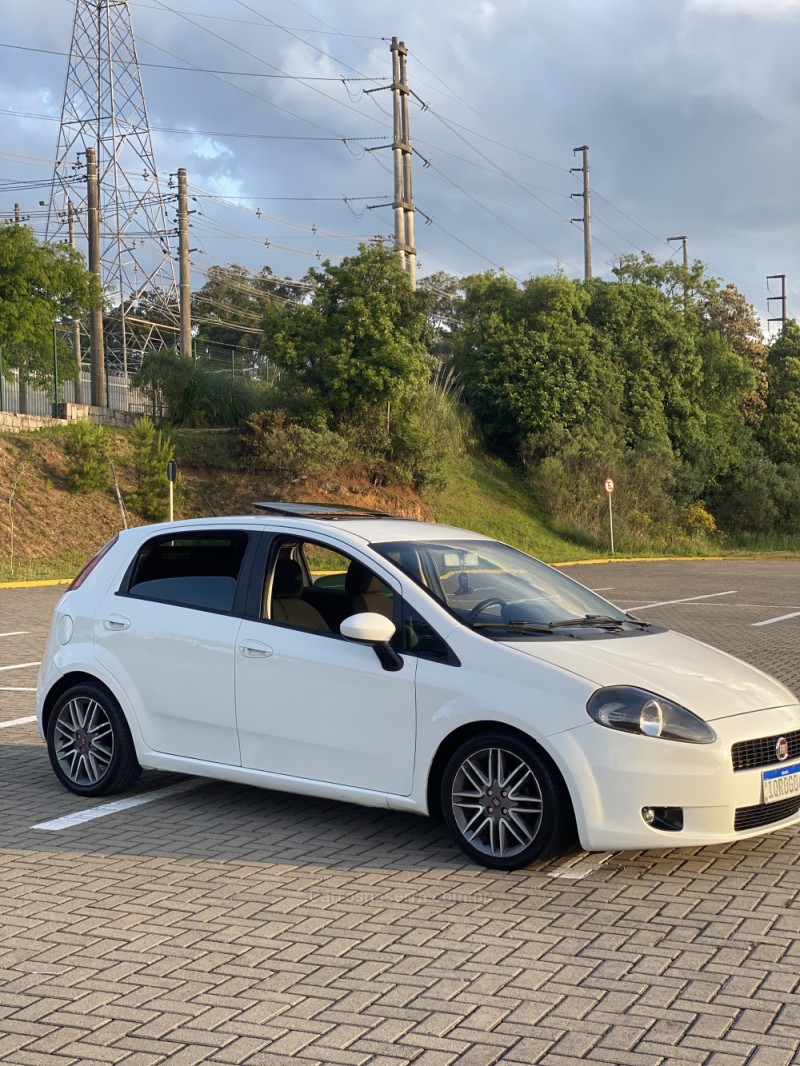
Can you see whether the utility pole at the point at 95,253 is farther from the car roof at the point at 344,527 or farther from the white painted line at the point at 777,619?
the car roof at the point at 344,527

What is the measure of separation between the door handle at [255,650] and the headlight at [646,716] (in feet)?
5.79

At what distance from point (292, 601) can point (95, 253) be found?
34702 millimetres

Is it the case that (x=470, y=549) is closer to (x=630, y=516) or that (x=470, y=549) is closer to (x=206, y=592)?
(x=206, y=592)

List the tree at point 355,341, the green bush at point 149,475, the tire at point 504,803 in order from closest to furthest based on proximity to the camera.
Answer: the tire at point 504,803 < the green bush at point 149,475 < the tree at point 355,341

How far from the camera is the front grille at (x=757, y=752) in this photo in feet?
18.3

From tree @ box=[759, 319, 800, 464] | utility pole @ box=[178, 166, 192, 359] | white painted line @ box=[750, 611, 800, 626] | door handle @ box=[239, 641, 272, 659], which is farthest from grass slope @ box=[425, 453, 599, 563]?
door handle @ box=[239, 641, 272, 659]

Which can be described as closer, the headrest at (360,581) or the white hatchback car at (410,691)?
the white hatchback car at (410,691)

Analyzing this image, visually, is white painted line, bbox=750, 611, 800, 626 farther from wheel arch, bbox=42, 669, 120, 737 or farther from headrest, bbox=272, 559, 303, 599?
wheel arch, bbox=42, 669, 120, 737

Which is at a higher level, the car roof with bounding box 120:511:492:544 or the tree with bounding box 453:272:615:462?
the tree with bounding box 453:272:615:462

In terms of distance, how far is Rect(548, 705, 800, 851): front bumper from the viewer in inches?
213

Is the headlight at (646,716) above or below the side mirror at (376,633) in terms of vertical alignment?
below

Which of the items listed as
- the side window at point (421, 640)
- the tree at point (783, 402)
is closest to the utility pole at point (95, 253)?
the side window at point (421, 640)

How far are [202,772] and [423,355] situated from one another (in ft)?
120

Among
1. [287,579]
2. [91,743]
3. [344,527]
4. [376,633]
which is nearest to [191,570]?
[287,579]
